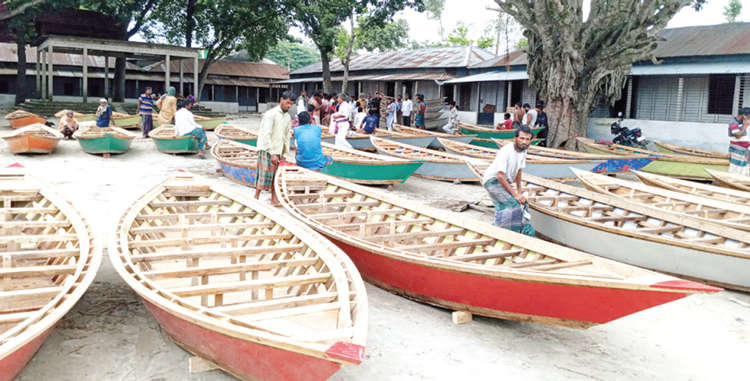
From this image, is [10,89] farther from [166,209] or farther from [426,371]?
[426,371]

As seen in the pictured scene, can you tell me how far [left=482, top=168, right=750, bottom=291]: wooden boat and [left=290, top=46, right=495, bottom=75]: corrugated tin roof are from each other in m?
16.4

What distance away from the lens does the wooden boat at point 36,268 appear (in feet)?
10.2

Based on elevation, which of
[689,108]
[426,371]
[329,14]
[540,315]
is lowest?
[426,371]

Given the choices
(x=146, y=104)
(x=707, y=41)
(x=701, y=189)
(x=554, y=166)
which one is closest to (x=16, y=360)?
(x=701, y=189)

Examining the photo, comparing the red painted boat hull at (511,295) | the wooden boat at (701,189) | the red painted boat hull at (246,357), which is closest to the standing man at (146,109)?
the red painted boat hull at (511,295)

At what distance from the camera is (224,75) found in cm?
3497

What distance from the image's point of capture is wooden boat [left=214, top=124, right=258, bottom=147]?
14453 millimetres

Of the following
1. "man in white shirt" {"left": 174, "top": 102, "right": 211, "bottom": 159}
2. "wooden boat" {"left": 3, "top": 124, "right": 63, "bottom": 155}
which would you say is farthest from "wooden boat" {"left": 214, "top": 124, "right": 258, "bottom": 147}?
"wooden boat" {"left": 3, "top": 124, "right": 63, "bottom": 155}

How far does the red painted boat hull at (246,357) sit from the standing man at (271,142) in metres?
4.12

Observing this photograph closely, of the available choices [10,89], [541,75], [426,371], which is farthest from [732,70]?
[10,89]

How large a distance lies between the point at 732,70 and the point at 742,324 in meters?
11.8

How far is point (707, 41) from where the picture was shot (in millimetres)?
16094

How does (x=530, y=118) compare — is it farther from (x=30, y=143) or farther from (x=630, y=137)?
(x=30, y=143)

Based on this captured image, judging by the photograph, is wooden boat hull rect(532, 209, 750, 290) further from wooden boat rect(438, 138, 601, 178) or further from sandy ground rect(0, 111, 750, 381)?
wooden boat rect(438, 138, 601, 178)
